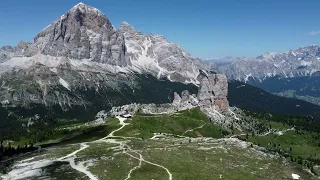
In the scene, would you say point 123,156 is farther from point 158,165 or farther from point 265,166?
point 265,166

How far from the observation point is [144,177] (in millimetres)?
151375

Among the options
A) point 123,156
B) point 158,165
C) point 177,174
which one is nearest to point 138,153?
point 123,156

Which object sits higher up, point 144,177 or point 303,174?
point 144,177

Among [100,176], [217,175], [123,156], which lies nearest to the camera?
[100,176]

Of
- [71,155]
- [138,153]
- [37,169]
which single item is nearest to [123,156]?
[138,153]

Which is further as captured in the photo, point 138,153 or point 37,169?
point 138,153

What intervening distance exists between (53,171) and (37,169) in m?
10.6

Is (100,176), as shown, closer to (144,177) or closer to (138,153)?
(144,177)

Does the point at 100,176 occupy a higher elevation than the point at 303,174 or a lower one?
higher

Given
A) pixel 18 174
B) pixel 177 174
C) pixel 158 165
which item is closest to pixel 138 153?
pixel 158 165

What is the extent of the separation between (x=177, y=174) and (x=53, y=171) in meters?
52.1

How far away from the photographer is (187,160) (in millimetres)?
188750

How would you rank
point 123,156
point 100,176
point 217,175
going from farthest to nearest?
point 123,156 → point 217,175 → point 100,176

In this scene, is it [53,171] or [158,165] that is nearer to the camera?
[53,171]
